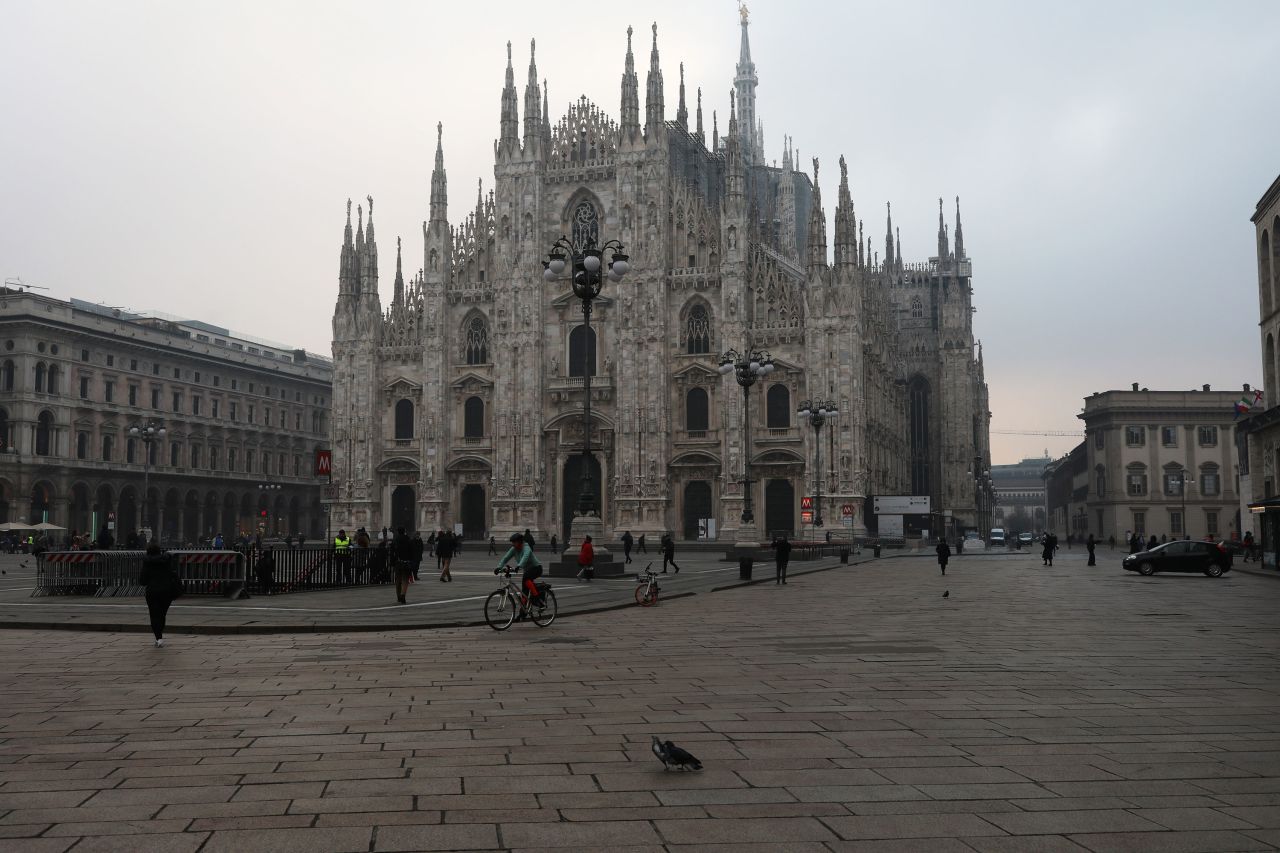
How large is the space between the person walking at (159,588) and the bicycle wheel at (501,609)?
164 inches

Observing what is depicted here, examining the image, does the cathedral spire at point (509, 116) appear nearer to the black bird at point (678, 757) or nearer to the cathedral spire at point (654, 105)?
the cathedral spire at point (654, 105)

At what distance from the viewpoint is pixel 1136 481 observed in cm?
8781

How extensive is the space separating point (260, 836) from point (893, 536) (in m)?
56.9

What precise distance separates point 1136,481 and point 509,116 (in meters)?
55.3

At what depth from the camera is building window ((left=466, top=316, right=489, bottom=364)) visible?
210 feet

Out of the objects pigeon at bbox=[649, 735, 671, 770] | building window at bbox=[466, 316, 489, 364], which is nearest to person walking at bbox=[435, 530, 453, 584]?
pigeon at bbox=[649, 735, 671, 770]

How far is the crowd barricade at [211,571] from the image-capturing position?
73.9 feet

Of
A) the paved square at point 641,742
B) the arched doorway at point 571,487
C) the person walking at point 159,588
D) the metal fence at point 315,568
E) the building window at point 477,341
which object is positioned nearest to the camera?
the paved square at point 641,742

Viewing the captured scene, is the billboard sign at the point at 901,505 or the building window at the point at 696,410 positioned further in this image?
the building window at the point at 696,410

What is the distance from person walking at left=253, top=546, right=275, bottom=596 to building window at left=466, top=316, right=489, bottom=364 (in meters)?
41.0

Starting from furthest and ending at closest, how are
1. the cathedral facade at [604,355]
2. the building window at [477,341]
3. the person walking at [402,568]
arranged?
the building window at [477,341]
the cathedral facade at [604,355]
the person walking at [402,568]

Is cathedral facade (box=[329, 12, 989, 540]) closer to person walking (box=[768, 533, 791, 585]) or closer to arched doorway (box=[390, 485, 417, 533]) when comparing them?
arched doorway (box=[390, 485, 417, 533])

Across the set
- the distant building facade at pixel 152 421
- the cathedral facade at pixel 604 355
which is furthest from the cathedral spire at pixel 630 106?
the distant building facade at pixel 152 421

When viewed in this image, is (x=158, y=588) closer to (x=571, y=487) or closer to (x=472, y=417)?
(x=571, y=487)
